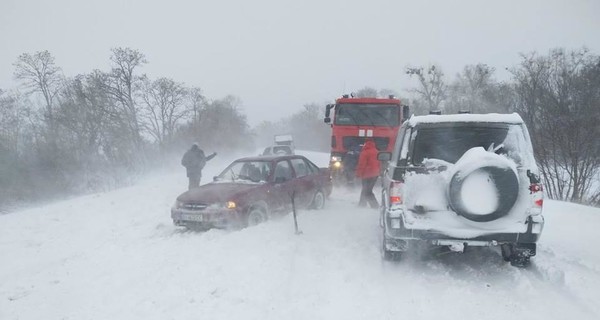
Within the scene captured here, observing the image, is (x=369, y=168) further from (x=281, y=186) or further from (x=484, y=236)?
(x=484, y=236)

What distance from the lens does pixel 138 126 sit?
41.3 meters

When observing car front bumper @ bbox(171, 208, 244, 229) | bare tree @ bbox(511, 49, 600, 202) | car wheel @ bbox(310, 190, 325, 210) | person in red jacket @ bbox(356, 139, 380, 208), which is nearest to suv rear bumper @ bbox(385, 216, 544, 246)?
car front bumper @ bbox(171, 208, 244, 229)

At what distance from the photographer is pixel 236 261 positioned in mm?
5977

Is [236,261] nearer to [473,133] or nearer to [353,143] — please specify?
[473,133]

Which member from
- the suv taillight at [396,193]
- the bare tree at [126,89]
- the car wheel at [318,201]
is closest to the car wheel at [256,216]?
the car wheel at [318,201]

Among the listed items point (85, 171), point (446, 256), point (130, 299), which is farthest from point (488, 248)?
point (85, 171)

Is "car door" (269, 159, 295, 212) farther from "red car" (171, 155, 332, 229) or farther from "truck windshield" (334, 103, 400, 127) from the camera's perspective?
"truck windshield" (334, 103, 400, 127)

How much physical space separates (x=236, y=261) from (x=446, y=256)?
10.2 ft

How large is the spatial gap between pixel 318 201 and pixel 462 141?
5.53 meters

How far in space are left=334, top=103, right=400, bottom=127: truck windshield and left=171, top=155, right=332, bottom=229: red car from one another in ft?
9.69

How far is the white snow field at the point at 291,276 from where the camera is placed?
4.33m

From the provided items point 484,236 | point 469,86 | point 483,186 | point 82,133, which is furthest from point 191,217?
point 469,86

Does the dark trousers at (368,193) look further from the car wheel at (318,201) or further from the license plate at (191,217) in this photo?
the license plate at (191,217)

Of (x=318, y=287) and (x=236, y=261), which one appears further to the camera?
(x=236, y=261)
